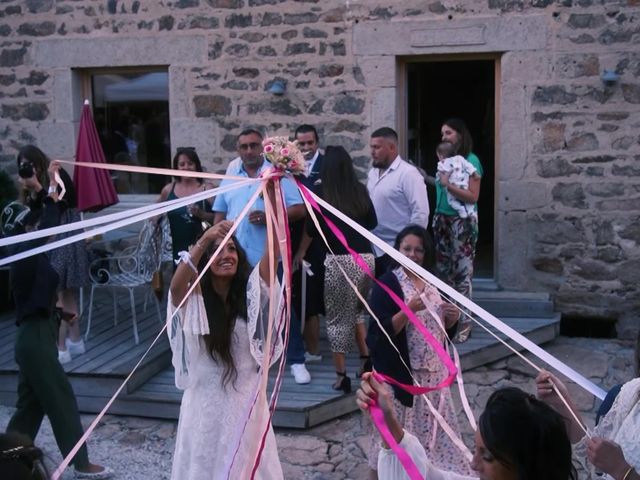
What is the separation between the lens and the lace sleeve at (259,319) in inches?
152

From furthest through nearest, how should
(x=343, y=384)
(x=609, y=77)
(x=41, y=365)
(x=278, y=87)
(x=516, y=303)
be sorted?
(x=278, y=87)
(x=516, y=303)
(x=609, y=77)
(x=343, y=384)
(x=41, y=365)

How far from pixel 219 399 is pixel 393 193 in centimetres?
264

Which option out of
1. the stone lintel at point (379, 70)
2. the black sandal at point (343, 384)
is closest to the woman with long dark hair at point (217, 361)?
the black sandal at point (343, 384)

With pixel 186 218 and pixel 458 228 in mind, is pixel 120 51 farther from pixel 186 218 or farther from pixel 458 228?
pixel 458 228

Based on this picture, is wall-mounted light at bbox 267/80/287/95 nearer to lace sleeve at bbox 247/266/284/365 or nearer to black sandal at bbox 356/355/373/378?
black sandal at bbox 356/355/373/378

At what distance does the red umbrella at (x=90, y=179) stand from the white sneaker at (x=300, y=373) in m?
2.06

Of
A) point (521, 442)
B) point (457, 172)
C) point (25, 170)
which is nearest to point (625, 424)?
point (521, 442)

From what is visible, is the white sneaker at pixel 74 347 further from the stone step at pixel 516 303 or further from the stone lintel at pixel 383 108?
the stone step at pixel 516 303

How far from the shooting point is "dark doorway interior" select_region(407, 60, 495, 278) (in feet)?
27.6

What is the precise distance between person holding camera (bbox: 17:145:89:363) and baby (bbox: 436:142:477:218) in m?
2.67

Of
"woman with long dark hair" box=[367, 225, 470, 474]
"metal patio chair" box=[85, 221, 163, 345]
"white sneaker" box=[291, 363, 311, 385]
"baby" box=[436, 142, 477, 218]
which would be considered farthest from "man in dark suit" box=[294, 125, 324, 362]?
"woman with long dark hair" box=[367, 225, 470, 474]

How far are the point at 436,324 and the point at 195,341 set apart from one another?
1228mm

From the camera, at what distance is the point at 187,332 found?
3.83 m

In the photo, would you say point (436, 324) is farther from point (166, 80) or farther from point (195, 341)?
point (166, 80)
